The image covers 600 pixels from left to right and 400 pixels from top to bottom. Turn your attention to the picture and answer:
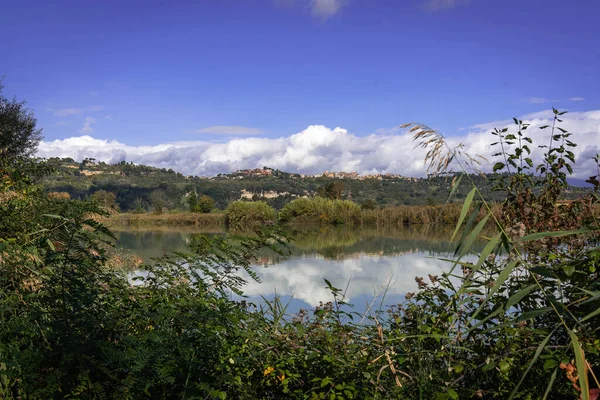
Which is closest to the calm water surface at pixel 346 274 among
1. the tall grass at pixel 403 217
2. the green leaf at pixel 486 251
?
the green leaf at pixel 486 251

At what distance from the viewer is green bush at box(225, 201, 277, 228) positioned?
26188 mm

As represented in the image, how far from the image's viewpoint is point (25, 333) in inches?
73.9

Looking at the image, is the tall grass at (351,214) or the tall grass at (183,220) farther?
the tall grass at (183,220)

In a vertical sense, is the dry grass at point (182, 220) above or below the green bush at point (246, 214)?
below

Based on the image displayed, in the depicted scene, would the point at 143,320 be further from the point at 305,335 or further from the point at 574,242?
the point at 574,242

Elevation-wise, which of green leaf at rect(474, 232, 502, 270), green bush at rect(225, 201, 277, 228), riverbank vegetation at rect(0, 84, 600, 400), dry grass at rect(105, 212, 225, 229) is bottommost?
dry grass at rect(105, 212, 225, 229)

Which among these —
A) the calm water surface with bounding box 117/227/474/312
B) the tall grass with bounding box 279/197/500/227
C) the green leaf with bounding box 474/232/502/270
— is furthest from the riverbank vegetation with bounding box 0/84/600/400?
the tall grass with bounding box 279/197/500/227

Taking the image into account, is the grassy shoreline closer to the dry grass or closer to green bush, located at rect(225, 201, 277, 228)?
the dry grass

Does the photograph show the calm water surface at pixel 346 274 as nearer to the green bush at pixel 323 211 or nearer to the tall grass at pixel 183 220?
the green bush at pixel 323 211

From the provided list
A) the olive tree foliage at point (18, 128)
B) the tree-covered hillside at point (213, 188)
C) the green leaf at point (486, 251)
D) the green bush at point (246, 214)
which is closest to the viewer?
the green leaf at point (486, 251)

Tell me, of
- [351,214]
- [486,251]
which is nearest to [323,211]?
[351,214]

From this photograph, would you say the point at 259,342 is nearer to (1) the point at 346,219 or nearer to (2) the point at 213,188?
(1) the point at 346,219

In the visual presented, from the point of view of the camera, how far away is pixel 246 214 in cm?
2642

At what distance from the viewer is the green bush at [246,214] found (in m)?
26.2
